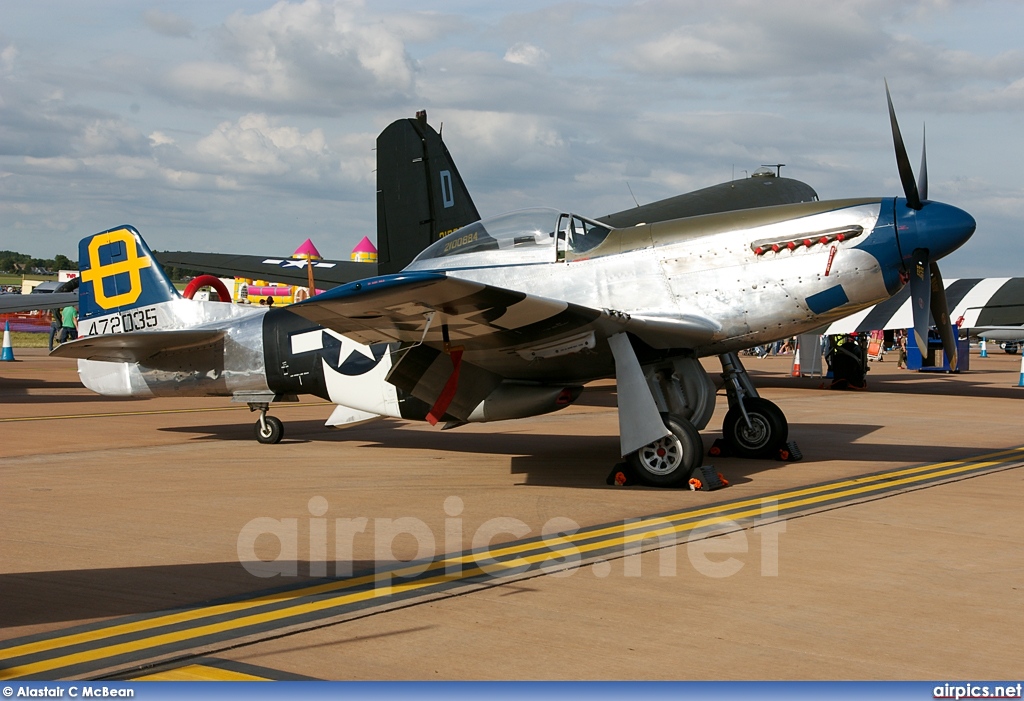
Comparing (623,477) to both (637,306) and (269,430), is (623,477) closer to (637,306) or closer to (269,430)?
(637,306)

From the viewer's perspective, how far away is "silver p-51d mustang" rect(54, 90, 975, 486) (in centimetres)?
893

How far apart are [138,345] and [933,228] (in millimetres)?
8678

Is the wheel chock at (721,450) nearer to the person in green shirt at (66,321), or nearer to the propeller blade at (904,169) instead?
the propeller blade at (904,169)

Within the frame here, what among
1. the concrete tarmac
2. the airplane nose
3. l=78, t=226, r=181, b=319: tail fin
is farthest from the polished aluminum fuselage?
l=78, t=226, r=181, b=319: tail fin

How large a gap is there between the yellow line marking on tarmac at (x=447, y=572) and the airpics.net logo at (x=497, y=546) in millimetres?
18

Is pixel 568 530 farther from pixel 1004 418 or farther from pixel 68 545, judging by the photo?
pixel 1004 418

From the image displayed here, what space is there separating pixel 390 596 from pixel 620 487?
13.9 feet

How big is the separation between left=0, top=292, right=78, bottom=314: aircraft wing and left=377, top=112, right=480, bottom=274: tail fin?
30.1ft

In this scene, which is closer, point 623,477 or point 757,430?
point 623,477

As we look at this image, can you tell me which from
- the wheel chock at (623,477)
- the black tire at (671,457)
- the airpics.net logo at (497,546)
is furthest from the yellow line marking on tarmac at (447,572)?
the wheel chock at (623,477)

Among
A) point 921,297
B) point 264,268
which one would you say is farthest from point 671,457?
point 264,268

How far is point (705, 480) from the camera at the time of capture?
902 cm

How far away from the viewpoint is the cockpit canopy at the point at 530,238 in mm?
9828

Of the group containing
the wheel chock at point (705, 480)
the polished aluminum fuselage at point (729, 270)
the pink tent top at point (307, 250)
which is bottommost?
the wheel chock at point (705, 480)
